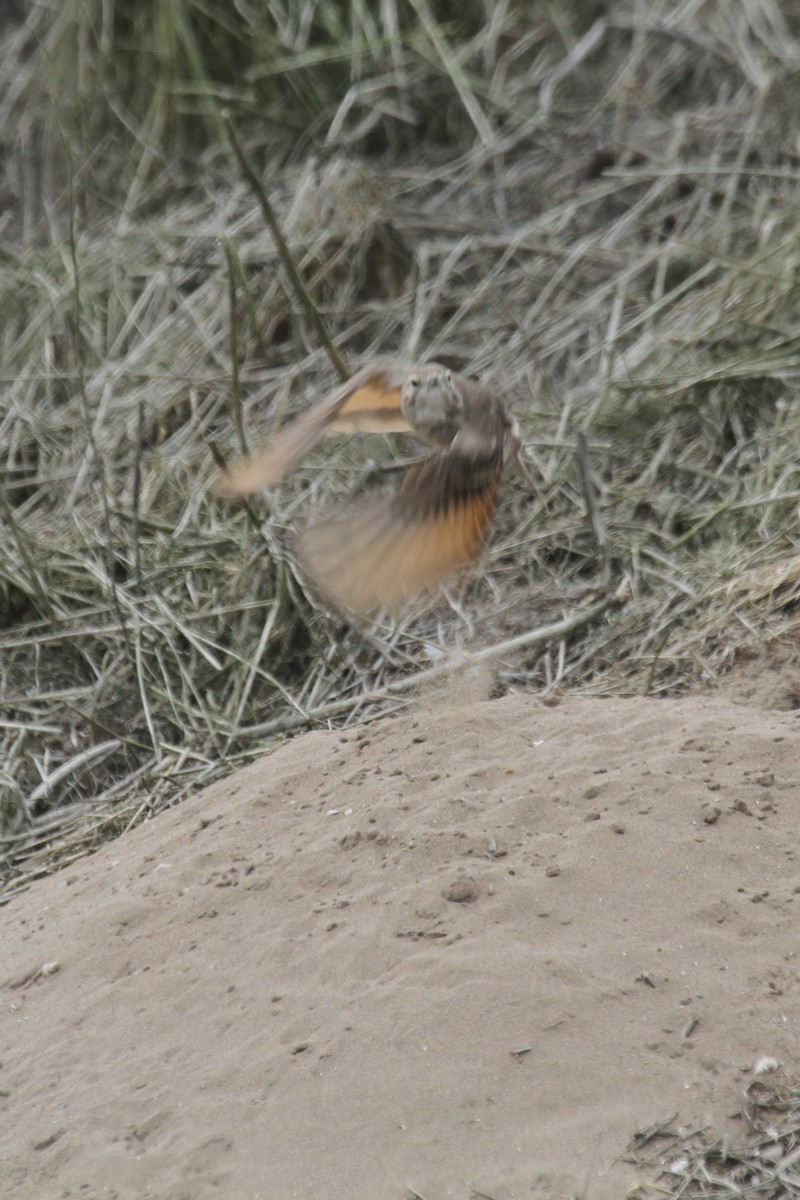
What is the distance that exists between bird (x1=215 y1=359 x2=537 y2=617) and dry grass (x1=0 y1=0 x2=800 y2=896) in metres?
0.73

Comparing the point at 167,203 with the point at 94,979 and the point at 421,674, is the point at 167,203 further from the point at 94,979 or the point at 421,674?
the point at 94,979

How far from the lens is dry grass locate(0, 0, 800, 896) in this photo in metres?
4.86

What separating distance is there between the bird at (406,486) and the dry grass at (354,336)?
0.73 meters

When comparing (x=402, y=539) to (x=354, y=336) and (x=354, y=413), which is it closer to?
(x=354, y=413)

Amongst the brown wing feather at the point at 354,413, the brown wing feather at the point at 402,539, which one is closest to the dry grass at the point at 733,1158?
the brown wing feather at the point at 402,539

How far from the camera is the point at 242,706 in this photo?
15.9 feet

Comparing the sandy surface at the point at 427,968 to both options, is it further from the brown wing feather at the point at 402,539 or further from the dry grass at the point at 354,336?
the dry grass at the point at 354,336

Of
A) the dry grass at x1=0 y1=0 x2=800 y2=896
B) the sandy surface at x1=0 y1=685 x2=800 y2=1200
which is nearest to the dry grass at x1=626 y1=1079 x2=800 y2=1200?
the sandy surface at x1=0 y1=685 x2=800 y2=1200

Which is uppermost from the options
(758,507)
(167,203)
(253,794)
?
(167,203)

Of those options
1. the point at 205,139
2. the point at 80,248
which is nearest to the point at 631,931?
the point at 80,248

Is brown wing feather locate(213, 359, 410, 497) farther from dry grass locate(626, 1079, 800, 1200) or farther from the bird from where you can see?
dry grass locate(626, 1079, 800, 1200)

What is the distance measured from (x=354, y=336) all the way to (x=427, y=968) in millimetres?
4246

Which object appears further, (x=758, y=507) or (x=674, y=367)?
(x=674, y=367)

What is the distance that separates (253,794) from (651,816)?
99 cm
